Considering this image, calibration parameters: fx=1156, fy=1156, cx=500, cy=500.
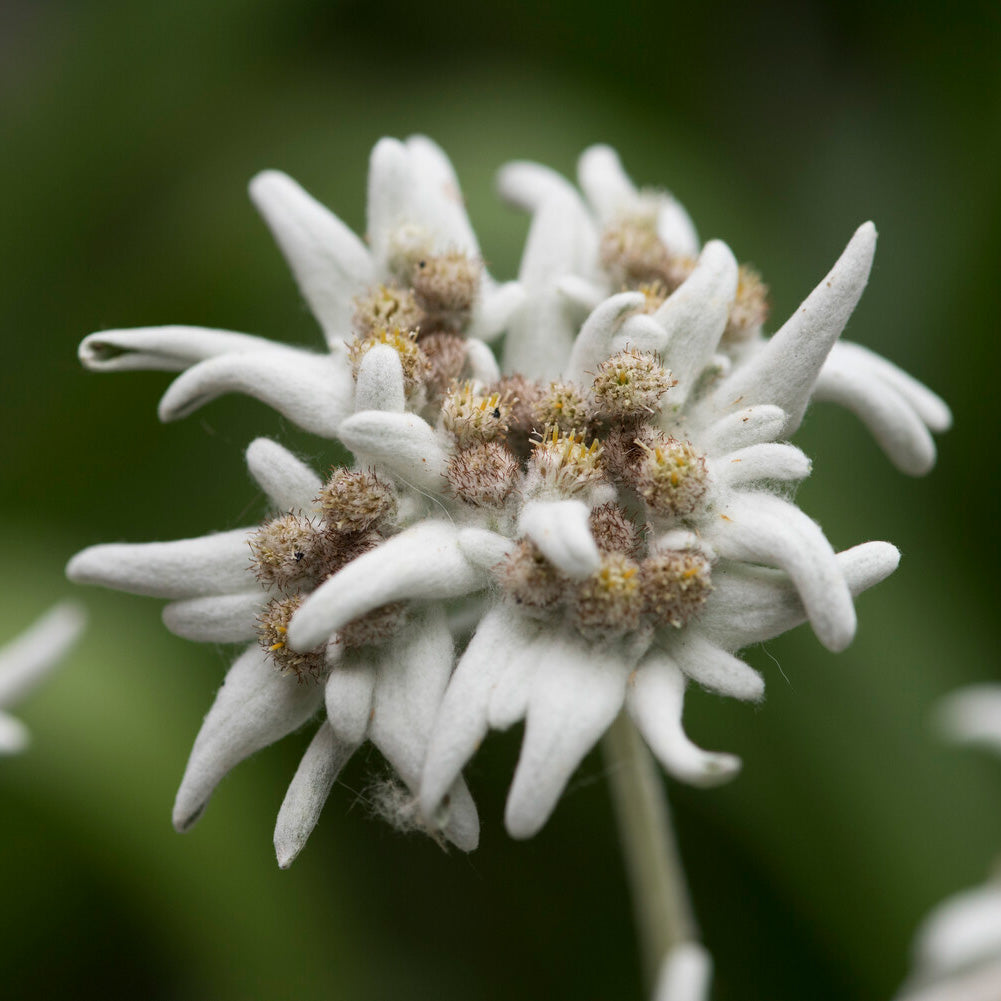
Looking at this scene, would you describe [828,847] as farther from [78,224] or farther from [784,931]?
[78,224]

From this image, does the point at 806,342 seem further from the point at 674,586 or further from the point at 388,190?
the point at 388,190

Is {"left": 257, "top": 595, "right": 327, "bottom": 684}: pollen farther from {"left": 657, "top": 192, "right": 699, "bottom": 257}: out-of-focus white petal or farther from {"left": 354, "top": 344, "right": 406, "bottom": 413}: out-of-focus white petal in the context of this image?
{"left": 657, "top": 192, "right": 699, "bottom": 257}: out-of-focus white petal

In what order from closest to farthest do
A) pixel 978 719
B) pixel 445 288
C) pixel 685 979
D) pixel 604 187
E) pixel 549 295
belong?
1. pixel 685 979
2. pixel 445 288
3. pixel 549 295
4. pixel 604 187
5. pixel 978 719

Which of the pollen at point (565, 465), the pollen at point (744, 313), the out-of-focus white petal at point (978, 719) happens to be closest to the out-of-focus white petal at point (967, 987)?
the out-of-focus white petal at point (978, 719)

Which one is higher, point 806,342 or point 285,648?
point 806,342

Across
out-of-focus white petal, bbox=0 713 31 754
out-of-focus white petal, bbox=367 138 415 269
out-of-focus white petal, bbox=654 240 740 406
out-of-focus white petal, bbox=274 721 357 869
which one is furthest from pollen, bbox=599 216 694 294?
out-of-focus white petal, bbox=0 713 31 754

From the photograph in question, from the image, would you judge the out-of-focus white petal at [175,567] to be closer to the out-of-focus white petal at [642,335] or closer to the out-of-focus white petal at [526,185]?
the out-of-focus white petal at [642,335]

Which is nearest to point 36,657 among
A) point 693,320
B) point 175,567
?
point 175,567

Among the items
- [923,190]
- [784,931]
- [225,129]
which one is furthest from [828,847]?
[225,129]
